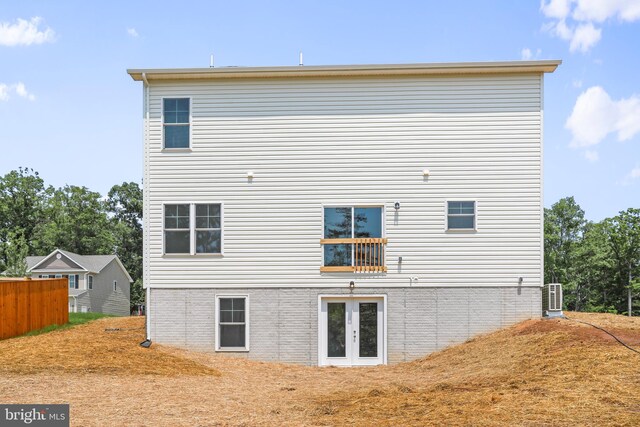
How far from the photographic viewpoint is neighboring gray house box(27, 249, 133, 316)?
47344 millimetres

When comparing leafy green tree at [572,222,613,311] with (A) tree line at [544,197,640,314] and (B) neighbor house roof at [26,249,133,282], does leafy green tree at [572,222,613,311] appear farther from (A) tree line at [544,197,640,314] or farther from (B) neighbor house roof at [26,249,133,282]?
(B) neighbor house roof at [26,249,133,282]

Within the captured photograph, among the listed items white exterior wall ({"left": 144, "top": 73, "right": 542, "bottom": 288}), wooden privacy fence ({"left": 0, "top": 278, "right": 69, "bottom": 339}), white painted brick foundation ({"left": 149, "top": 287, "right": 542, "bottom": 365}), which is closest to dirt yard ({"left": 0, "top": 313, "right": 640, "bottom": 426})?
white painted brick foundation ({"left": 149, "top": 287, "right": 542, "bottom": 365})

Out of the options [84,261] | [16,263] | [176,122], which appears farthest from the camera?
[84,261]

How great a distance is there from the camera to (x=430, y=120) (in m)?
17.5

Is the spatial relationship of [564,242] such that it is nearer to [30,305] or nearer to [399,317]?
[399,317]

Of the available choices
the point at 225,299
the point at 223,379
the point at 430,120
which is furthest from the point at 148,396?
the point at 430,120

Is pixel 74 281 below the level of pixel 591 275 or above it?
above

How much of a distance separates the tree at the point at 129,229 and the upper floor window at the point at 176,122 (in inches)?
1907

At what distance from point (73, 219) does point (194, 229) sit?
49117mm

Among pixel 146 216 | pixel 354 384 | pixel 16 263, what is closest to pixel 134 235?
pixel 16 263

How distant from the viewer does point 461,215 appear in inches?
677

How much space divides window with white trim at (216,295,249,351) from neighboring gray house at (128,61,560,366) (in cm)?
4

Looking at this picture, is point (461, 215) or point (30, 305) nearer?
point (461, 215)

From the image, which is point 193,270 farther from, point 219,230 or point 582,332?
point 582,332
